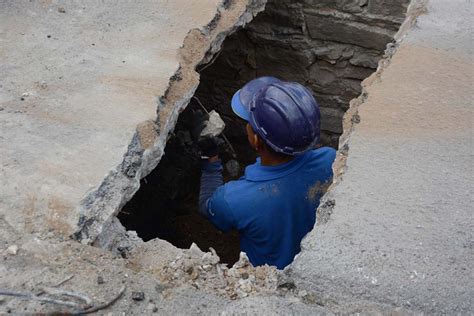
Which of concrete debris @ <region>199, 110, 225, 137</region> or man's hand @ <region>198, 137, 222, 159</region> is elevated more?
concrete debris @ <region>199, 110, 225, 137</region>

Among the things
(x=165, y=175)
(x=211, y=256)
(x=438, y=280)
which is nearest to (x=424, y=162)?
(x=438, y=280)

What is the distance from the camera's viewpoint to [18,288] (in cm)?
189

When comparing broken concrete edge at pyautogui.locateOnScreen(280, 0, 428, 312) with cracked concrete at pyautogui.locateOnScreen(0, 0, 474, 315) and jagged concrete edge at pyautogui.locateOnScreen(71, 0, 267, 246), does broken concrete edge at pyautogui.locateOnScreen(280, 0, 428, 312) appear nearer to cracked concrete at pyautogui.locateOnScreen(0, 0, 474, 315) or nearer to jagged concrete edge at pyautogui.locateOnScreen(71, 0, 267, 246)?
cracked concrete at pyautogui.locateOnScreen(0, 0, 474, 315)

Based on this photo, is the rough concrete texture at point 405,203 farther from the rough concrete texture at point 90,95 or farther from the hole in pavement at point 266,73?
the hole in pavement at point 266,73

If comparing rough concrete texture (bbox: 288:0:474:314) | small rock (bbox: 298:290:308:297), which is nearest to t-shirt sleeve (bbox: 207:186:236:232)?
rough concrete texture (bbox: 288:0:474:314)

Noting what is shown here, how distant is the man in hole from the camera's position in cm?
250

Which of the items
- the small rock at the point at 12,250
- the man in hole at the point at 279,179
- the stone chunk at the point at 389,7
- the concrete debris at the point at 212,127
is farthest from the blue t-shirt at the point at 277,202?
the stone chunk at the point at 389,7

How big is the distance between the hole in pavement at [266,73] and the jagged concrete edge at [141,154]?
942mm

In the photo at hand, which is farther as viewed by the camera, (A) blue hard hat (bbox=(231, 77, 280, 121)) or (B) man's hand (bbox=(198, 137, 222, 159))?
(B) man's hand (bbox=(198, 137, 222, 159))

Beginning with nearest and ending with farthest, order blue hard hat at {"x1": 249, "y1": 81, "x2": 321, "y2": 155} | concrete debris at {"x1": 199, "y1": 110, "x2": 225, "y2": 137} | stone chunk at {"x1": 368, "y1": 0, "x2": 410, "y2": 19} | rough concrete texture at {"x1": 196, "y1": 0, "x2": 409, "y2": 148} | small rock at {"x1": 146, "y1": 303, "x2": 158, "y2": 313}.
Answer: small rock at {"x1": 146, "y1": 303, "x2": 158, "y2": 313}, blue hard hat at {"x1": 249, "y1": 81, "x2": 321, "y2": 155}, concrete debris at {"x1": 199, "y1": 110, "x2": 225, "y2": 137}, stone chunk at {"x1": 368, "y1": 0, "x2": 410, "y2": 19}, rough concrete texture at {"x1": 196, "y1": 0, "x2": 409, "y2": 148}

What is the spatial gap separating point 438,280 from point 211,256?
0.74m

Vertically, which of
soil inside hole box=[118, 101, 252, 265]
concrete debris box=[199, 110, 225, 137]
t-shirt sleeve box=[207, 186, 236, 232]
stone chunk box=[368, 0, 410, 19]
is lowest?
soil inside hole box=[118, 101, 252, 265]

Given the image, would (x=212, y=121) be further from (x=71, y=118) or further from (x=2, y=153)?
(x=2, y=153)

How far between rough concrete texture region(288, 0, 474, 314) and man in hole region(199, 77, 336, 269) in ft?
0.74
